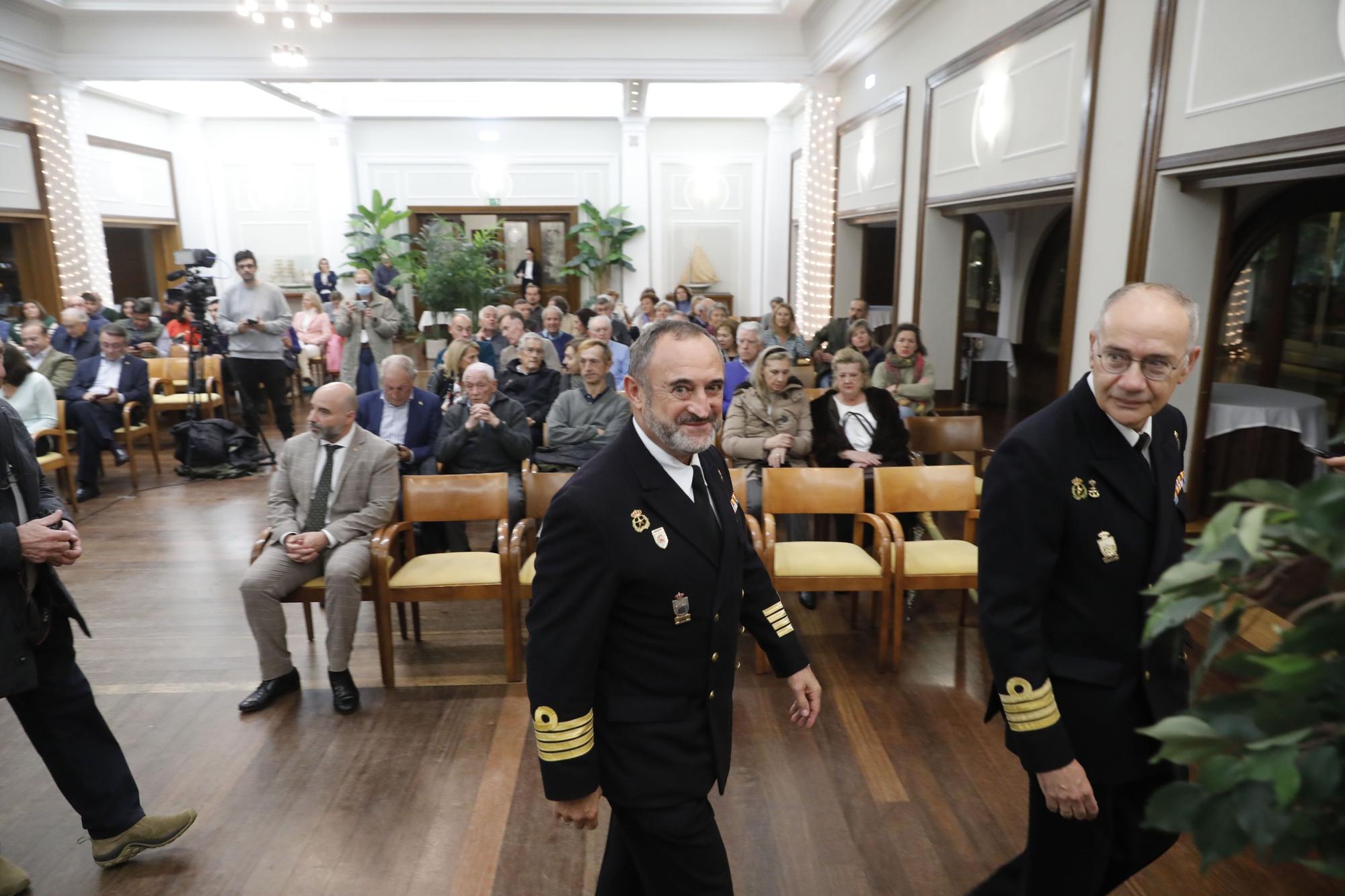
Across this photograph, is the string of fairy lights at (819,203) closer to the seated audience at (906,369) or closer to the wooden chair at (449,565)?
the seated audience at (906,369)

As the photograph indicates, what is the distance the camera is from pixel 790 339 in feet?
26.0

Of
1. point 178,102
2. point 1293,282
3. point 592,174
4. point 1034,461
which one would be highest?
point 178,102

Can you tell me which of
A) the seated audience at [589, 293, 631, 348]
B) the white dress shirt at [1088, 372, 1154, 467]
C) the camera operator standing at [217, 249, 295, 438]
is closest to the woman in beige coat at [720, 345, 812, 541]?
the white dress shirt at [1088, 372, 1154, 467]

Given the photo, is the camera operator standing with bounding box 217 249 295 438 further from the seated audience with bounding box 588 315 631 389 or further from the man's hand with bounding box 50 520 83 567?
the man's hand with bounding box 50 520 83 567

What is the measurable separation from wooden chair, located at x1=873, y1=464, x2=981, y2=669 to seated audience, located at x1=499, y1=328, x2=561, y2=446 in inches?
95.1

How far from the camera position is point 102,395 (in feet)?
22.7

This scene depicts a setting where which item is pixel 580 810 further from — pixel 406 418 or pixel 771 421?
pixel 406 418

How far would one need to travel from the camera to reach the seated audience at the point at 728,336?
24.7ft

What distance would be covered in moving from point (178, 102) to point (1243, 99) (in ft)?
50.7

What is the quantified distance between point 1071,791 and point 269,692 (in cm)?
317

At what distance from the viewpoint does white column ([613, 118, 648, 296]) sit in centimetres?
1431

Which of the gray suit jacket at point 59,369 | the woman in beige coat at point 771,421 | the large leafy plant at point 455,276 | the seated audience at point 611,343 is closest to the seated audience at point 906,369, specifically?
the woman in beige coat at point 771,421

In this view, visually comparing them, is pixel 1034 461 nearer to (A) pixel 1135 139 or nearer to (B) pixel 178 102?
(A) pixel 1135 139

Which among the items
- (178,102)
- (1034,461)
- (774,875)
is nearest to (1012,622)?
(1034,461)
